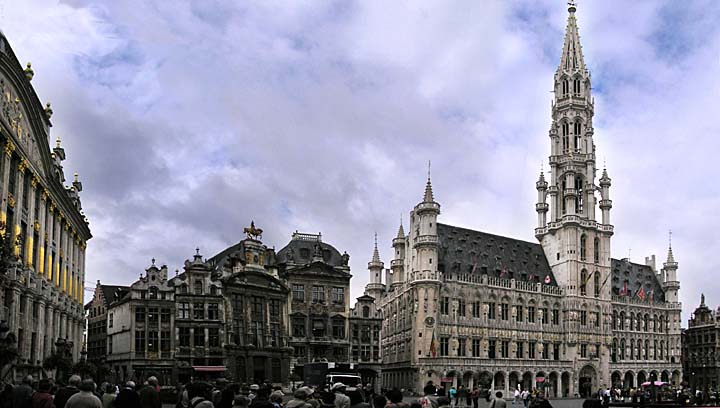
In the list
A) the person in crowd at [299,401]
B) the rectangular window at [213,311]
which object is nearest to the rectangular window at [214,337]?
the rectangular window at [213,311]

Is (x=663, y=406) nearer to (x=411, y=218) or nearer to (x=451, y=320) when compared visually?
(x=451, y=320)

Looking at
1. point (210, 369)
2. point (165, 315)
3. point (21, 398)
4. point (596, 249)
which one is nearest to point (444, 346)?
point (210, 369)

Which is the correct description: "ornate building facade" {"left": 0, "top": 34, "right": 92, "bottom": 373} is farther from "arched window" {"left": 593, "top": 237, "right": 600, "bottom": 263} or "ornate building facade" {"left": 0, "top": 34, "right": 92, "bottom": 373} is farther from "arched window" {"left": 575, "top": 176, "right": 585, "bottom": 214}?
"arched window" {"left": 593, "top": 237, "right": 600, "bottom": 263}

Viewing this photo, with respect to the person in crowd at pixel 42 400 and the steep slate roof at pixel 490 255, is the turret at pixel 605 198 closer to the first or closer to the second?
the steep slate roof at pixel 490 255

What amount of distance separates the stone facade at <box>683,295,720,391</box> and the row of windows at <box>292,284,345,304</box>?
6678 centimetres

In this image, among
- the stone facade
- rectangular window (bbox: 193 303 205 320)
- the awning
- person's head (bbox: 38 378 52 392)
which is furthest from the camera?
the stone facade

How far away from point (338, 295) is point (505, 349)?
24308 millimetres

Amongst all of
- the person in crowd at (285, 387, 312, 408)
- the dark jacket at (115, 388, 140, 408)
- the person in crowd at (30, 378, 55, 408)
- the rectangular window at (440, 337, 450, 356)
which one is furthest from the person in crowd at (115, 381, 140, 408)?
the rectangular window at (440, 337, 450, 356)

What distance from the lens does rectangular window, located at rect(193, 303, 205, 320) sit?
2829 inches

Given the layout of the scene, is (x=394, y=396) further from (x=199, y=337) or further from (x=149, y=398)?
(x=199, y=337)

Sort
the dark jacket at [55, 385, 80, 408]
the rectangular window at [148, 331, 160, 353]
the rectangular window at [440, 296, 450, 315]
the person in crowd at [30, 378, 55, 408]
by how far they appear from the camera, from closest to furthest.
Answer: the person in crowd at [30, 378, 55, 408]
the dark jacket at [55, 385, 80, 408]
the rectangular window at [148, 331, 160, 353]
the rectangular window at [440, 296, 450, 315]

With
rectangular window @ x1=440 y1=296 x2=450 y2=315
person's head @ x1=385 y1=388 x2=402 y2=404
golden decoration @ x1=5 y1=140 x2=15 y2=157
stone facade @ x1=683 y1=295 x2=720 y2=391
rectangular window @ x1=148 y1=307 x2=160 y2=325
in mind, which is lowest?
stone facade @ x1=683 y1=295 x2=720 y2=391

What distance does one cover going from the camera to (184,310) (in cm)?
7150

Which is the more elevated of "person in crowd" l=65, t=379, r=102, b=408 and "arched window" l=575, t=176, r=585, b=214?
"arched window" l=575, t=176, r=585, b=214
